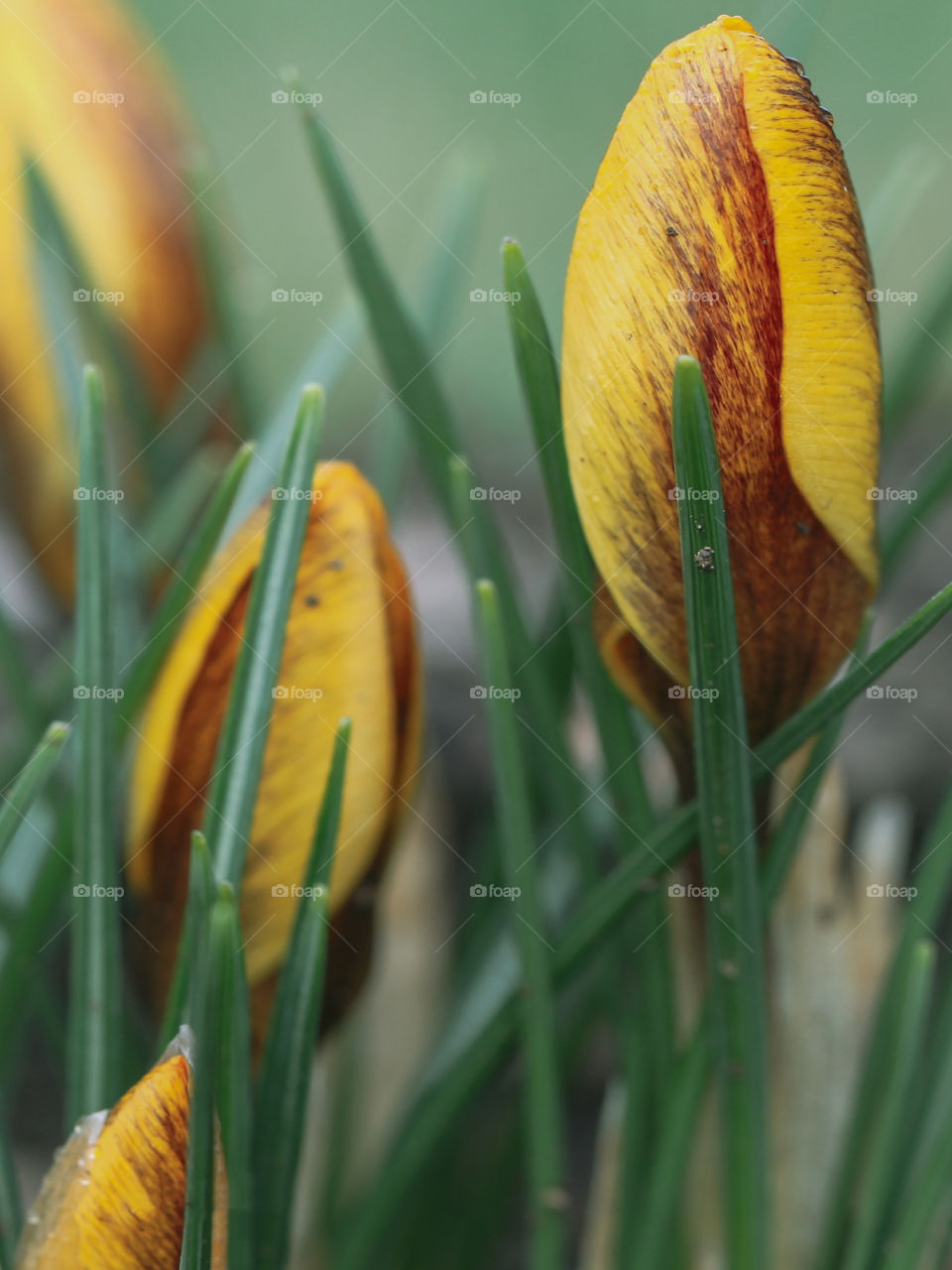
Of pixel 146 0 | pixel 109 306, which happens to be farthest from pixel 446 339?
pixel 146 0

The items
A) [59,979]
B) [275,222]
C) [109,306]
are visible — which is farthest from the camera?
[275,222]

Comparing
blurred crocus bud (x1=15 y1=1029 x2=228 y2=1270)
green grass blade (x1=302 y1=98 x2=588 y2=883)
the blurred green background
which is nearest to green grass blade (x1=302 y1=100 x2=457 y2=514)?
green grass blade (x1=302 y1=98 x2=588 y2=883)

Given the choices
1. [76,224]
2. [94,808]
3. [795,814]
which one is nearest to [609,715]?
[795,814]

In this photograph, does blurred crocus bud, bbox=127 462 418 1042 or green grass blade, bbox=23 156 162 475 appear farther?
green grass blade, bbox=23 156 162 475

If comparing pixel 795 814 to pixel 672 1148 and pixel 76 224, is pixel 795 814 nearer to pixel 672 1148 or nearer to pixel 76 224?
pixel 672 1148

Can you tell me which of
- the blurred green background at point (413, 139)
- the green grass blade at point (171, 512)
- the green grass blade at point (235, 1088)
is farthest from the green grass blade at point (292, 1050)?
the blurred green background at point (413, 139)

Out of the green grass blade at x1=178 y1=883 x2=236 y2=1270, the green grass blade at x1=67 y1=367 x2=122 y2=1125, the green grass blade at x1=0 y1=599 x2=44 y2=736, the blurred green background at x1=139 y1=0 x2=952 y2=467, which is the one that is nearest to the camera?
the green grass blade at x1=178 y1=883 x2=236 y2=1270

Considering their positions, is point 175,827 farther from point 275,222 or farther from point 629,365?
point 275,222

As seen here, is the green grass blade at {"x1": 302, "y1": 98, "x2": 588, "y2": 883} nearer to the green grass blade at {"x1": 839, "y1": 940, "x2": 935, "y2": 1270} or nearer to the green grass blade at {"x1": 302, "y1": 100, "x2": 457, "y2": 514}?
the green grass blade at {"x1": 302, "y1": 100, "x2": 457, "y2": 514}
